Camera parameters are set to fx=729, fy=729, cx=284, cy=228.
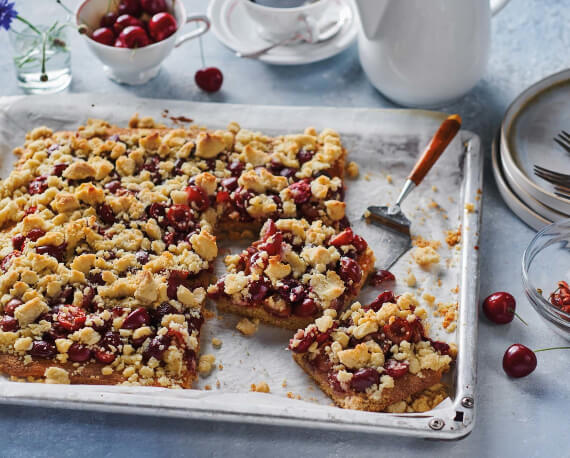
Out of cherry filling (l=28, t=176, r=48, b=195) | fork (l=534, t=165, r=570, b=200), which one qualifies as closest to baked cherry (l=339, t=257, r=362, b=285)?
fork (l=534, t=165, r=570, b=200)

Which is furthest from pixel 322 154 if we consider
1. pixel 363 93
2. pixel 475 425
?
pixel 475 425

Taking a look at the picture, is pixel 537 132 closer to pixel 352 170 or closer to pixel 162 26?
pixel 352 170

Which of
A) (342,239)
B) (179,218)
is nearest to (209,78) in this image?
(179,218)

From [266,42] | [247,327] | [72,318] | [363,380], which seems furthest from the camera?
[266,42]

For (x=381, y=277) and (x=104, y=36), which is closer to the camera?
(x=381, y=277)

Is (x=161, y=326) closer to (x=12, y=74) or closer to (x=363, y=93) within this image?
(x=363, y=93)

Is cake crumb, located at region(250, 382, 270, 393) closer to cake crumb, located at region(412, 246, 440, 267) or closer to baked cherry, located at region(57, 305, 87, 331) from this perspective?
baked cherry, located at region(57, 305, 87, 331)

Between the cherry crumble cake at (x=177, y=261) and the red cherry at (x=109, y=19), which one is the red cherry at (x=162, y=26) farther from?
the cherry crumble cake at (x=177, y=261)

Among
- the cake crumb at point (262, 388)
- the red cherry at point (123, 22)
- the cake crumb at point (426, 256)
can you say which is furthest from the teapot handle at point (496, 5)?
the cake crumb at point (262, 388)
